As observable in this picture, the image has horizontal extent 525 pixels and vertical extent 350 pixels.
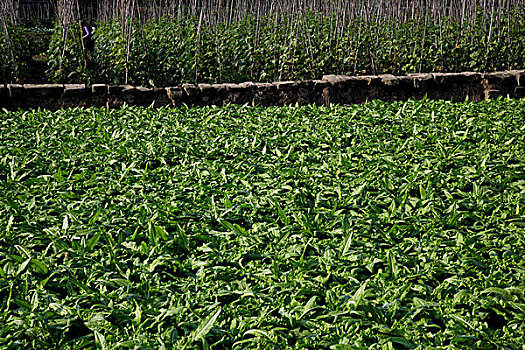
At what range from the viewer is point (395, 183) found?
115 inches

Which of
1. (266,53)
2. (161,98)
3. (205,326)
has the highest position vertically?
(266,53)

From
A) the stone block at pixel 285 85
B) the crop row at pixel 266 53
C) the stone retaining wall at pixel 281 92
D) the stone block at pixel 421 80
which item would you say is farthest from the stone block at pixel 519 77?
the stone block at pixel 285 85

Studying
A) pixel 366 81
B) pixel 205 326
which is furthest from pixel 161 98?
pixel 205 326

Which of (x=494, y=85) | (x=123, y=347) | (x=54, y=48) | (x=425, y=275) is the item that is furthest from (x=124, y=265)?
(x=54, y=48)

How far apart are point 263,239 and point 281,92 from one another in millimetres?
3568

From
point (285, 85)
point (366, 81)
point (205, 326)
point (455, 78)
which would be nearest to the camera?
point (205, 326)

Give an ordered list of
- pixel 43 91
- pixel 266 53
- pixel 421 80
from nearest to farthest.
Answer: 1. pixel 43 91
2. pixel 421 80
3. pixel 266 53

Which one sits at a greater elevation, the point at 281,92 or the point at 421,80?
the point at 421,80

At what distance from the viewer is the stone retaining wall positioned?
520 cm

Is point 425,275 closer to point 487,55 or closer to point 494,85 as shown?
point 494,85

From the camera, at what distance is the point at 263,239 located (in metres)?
2.33

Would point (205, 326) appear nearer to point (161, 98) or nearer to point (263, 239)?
point (263, 239)

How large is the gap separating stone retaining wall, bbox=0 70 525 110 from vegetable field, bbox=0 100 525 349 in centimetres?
134

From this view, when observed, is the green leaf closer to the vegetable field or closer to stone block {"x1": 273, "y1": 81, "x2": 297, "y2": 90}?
the vegetable field
